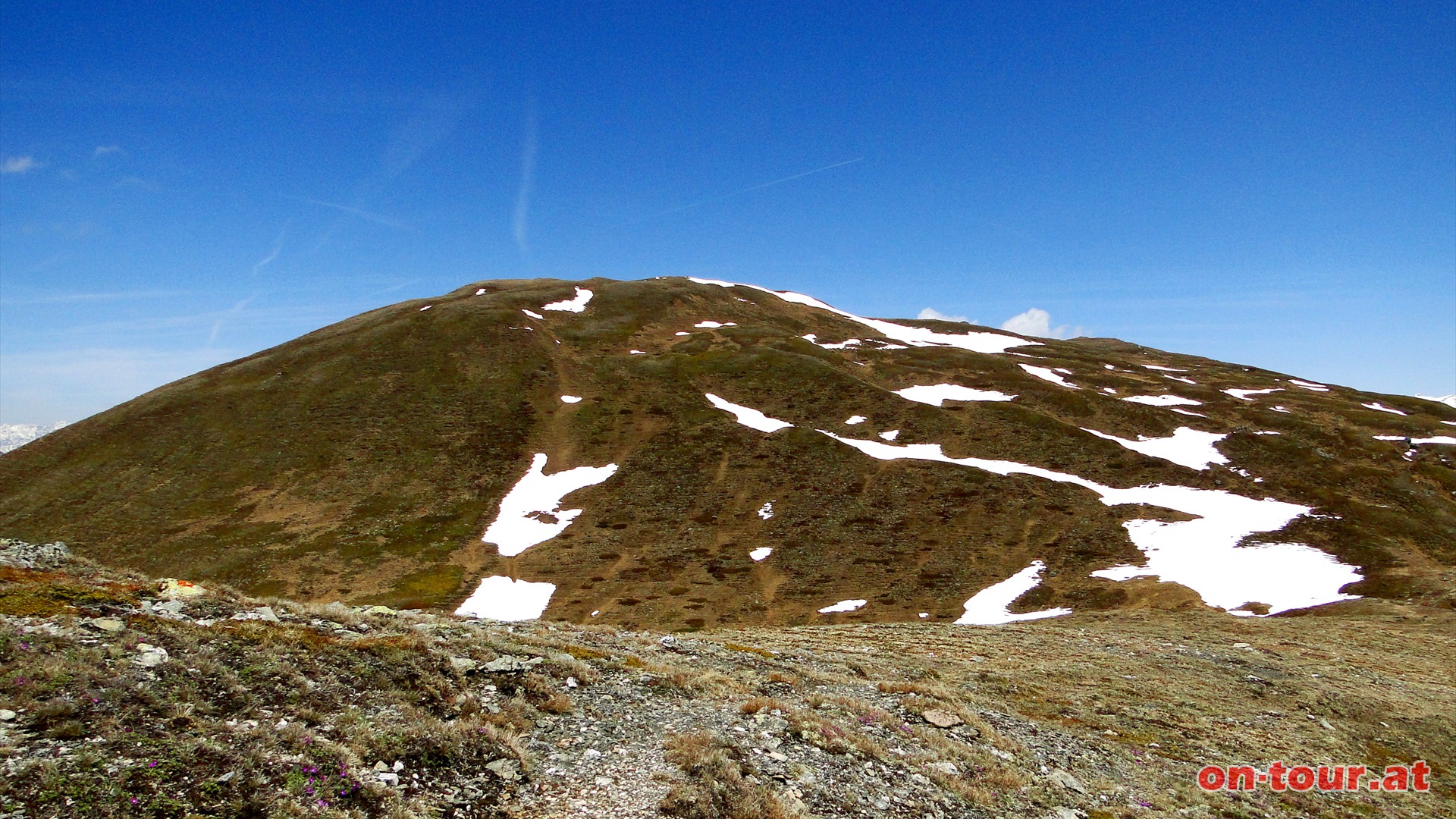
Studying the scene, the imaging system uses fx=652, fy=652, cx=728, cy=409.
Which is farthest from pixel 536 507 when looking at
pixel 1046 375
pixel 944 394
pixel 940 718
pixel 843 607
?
pixel 1046 375

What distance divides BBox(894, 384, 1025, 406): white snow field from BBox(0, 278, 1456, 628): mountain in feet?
2.45

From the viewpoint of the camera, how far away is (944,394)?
115188 mm

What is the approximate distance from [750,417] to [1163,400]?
249 feet

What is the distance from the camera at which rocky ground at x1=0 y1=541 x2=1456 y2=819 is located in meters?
10.9

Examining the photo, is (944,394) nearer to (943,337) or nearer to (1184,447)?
(1184,447)

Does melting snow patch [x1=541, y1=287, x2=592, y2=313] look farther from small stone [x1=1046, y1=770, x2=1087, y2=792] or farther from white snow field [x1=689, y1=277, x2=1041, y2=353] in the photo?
small stone [x1=1046, y1=770, x2=1087, y2=792]

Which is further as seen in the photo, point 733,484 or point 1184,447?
point 1184,447

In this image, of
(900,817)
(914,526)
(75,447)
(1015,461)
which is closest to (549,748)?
(900,817)

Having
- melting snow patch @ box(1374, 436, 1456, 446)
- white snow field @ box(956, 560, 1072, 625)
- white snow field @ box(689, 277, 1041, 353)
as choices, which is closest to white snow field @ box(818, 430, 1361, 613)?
white snow field @ box(956, 560, 1072, 625)

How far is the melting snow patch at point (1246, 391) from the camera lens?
413 feet

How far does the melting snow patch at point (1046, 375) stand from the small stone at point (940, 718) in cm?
11429

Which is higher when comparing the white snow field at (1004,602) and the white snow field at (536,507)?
the white snow field at (536,507)

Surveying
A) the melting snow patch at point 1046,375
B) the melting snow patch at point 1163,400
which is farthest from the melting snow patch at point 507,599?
the melting snow patch at point 1163,400

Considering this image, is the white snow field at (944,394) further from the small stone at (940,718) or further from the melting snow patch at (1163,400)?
the small stone at (940,718)
